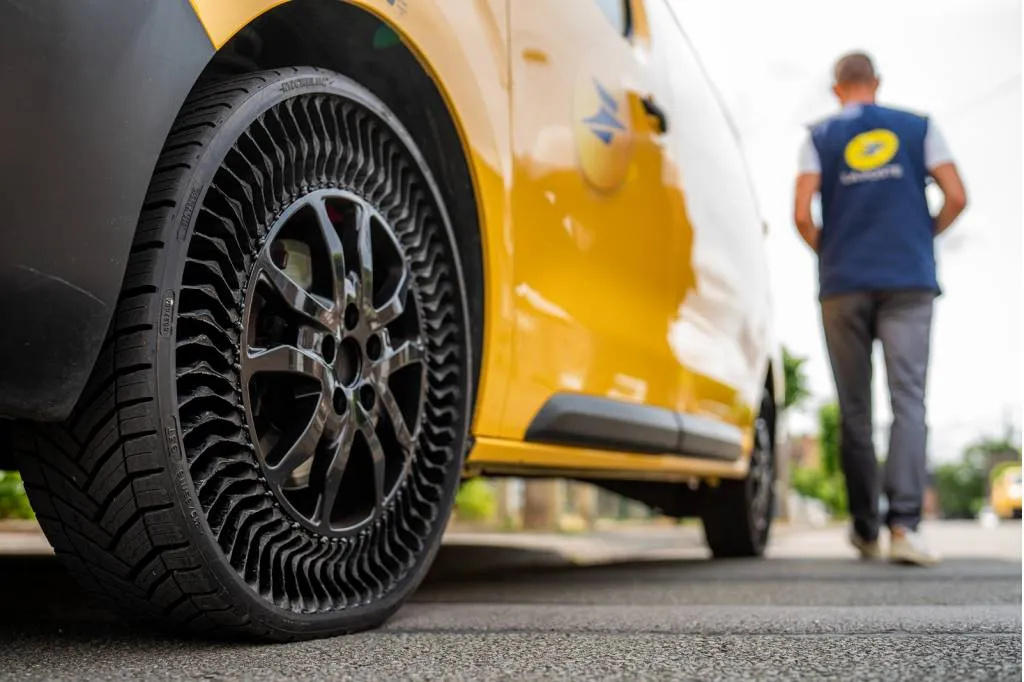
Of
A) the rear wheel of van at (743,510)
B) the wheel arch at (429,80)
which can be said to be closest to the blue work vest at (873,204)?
the rear wheel of van at (743,510)

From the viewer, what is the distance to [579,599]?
2.48m

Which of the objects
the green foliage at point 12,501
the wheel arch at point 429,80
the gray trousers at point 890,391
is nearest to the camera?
the wheel arch at point 429,80

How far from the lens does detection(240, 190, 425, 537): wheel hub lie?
1512mm

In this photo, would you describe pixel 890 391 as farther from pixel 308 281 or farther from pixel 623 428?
pixel 308 281

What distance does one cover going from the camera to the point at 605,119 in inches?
98.0

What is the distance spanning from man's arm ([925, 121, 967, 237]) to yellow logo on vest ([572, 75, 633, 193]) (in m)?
2.13

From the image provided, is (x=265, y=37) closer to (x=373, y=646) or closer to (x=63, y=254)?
(x=63, y=254)

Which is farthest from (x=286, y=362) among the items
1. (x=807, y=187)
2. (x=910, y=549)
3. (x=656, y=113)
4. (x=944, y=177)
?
(x=944, y=177)

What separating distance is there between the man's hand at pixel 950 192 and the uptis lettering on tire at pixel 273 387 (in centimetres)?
293

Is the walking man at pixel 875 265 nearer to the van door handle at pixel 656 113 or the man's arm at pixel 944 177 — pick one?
the man's arm at pixel 944 177

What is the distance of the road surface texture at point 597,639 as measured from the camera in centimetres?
126

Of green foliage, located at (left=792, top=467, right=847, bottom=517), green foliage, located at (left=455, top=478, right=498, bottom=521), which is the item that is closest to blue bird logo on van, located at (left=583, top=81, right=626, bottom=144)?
green foliage, located at (left=455, top=478, right=498, bottom=521)

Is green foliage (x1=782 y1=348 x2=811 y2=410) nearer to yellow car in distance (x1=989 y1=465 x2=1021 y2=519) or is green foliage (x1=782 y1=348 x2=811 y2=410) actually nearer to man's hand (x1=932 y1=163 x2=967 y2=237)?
yellow car in distance (x1=989 y1=465 x2=1021 y2=519)

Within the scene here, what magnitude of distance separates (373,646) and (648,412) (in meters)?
1.41
